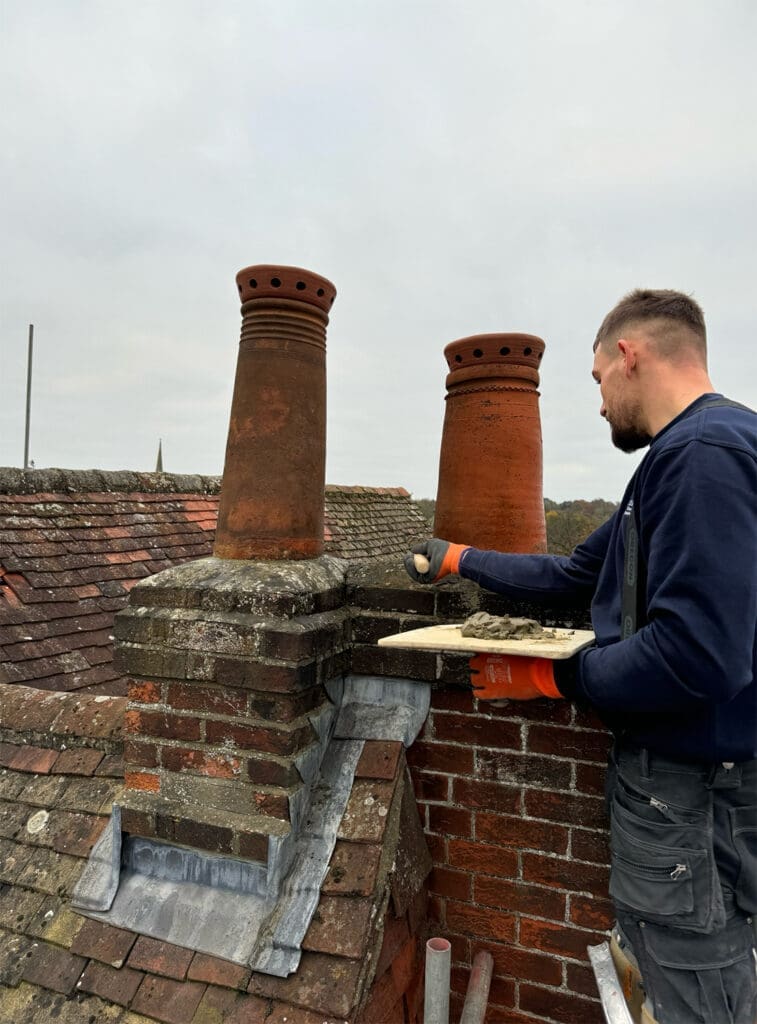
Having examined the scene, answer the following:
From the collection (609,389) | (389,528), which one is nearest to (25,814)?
(609,389)

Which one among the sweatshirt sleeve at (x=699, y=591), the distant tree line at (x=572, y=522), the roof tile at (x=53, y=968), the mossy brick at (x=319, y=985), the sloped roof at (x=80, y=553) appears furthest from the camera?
the distant tree line at (x=572, y=522)

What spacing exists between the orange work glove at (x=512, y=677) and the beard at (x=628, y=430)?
62 centimetres

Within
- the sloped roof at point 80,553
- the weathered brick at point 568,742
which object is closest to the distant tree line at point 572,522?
the sloped roof at point 80,553

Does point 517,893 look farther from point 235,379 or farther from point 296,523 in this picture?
point 235,379

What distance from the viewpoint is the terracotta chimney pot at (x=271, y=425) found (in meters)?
2.12

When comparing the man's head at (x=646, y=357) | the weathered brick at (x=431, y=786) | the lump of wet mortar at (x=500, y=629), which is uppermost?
the man's head at (x=646, y=357)

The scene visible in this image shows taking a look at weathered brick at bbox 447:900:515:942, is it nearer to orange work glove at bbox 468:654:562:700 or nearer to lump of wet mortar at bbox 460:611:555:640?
orange work glove at bbox 468:654:562:700

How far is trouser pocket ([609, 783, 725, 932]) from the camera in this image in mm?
1396

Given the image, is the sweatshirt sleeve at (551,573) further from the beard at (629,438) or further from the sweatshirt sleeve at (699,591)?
the sweatshirt sleeve at (699,591)

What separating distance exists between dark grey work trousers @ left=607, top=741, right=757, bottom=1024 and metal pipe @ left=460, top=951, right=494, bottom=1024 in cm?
55

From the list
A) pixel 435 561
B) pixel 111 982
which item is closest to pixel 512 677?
pixel 435 561

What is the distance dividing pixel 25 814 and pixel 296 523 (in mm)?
1394

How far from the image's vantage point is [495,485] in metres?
2.44

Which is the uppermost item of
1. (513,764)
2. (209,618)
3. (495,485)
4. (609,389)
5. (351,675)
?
(609,389)
